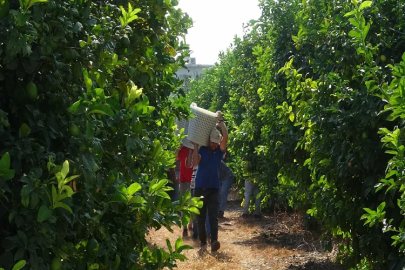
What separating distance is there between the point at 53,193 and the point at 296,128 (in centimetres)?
629

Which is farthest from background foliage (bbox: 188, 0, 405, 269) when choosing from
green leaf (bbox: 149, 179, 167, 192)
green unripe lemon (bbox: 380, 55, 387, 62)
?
green leaf (bbox: 149, 179, 167, 192)

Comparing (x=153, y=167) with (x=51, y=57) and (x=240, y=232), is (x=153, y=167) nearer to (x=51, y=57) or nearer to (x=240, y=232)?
(x=51, y=57)

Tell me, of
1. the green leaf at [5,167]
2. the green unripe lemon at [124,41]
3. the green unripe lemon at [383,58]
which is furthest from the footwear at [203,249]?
the green leaf at [5,167]

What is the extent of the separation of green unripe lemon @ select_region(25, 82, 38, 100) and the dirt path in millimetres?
5959

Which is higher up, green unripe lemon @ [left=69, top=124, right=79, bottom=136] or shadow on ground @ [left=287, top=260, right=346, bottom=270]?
green unripe lemon @ [left=69, top=124, right=79, bottom=136]

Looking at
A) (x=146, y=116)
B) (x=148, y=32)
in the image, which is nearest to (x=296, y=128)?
(x=148, y=32)

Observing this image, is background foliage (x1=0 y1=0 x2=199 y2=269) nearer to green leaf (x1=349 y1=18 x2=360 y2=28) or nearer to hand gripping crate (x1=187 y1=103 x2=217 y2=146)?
green leaf (x1=349 y1=18 x2=360 y2=28)

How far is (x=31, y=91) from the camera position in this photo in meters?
2.20

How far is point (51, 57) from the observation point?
230cm

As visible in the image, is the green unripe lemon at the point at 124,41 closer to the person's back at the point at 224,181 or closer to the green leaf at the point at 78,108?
the green leaf at the point at 78,108

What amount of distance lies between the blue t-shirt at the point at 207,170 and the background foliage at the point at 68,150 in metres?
5.60

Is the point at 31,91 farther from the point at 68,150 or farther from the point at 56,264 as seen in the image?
the point at 56,264

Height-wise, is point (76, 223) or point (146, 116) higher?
point (146, 116)

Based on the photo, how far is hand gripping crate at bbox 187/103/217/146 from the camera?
823 cm
